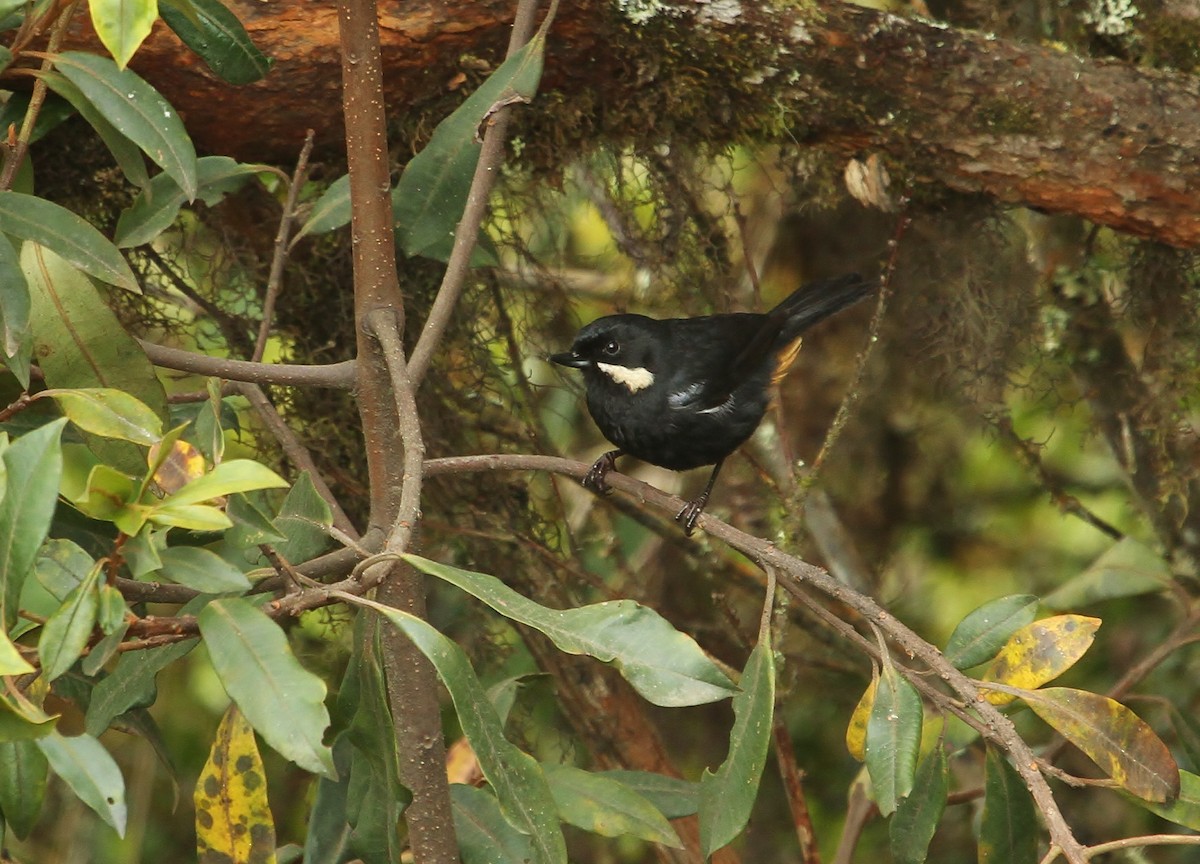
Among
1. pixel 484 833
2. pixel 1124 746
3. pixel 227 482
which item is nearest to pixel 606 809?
pixel 484 833

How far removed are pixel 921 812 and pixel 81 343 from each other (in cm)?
152

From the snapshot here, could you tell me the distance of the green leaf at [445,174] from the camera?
2299 millimetres

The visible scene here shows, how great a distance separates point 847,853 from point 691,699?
1.62 metres

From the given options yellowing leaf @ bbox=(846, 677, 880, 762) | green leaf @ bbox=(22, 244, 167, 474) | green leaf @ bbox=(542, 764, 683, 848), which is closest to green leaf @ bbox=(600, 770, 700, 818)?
green leaf @ bbox=(542, 764, 683, 848)

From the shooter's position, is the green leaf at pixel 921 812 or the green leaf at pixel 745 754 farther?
the green leaf at pixel 921 812

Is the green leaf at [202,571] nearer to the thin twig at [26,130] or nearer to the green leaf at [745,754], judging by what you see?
the green leaf at [745,754]

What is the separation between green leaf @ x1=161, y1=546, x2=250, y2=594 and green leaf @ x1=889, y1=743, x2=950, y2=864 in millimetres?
1138

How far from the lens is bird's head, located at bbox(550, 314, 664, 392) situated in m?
3.20

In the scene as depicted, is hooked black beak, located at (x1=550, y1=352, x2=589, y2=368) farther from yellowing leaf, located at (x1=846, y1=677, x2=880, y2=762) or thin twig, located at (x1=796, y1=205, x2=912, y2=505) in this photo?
yellowing leaf, located at (x1=846, y1=677, x2=880, y2=762)

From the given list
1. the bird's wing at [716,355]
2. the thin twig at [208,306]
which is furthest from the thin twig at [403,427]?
the bird's wing at [716,355]

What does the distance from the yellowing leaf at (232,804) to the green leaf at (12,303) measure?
665mm

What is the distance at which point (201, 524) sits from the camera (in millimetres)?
1432

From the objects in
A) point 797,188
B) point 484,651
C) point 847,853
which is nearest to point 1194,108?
point 797,188

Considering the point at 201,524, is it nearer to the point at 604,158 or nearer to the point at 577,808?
the point at 577,808
